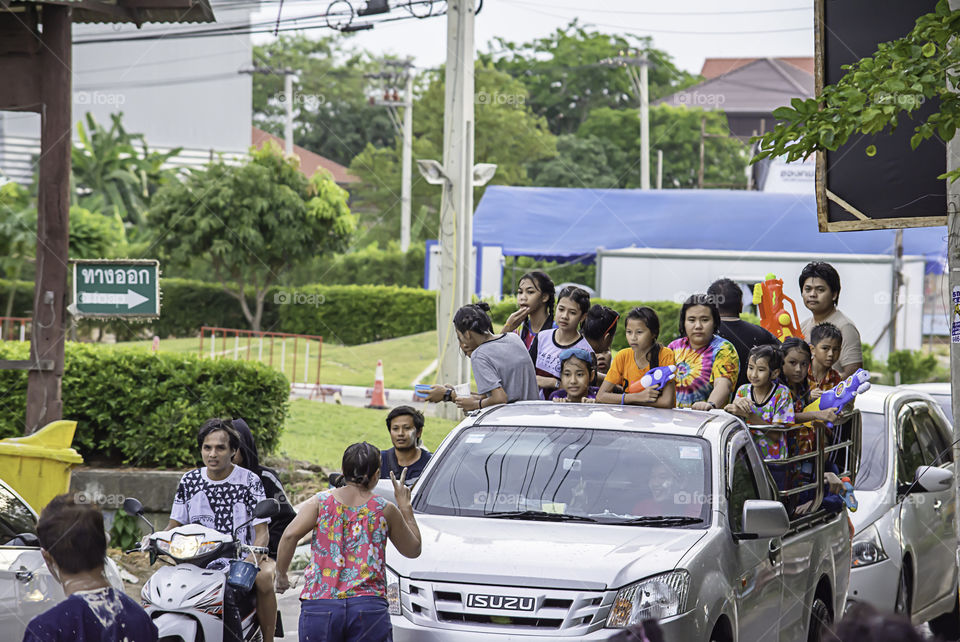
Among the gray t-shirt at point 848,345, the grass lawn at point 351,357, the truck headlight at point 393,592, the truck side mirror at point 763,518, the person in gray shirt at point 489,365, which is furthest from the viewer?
the grass lawn at point 351,357

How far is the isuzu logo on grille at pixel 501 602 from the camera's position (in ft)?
16.5

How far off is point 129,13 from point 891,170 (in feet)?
20.8

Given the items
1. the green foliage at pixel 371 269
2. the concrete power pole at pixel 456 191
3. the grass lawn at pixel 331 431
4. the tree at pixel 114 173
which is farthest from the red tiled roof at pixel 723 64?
the grass lawn at pixel 331 431

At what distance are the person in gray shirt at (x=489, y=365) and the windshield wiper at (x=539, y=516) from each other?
1403mm

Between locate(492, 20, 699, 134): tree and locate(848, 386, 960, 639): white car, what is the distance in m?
51.9

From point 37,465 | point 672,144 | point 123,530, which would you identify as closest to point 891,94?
point 37,465

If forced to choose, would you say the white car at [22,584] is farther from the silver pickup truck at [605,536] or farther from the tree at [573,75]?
the tree at [573,75]

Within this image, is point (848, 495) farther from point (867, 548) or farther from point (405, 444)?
point (405, 444)

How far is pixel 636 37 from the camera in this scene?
60875mm

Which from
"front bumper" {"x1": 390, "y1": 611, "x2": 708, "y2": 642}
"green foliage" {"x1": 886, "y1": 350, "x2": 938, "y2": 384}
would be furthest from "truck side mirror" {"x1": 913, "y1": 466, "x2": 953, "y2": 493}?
"green foliage" {"x1": 886, "y1": 350, "x2": 938, "y2": 384}

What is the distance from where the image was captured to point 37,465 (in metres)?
7.90

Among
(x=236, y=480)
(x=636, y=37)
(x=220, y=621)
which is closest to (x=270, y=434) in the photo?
(x=236, y=480)

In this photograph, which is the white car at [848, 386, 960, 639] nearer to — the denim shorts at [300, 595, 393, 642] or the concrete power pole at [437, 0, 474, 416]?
the denim shorts at [300, 595, 393, 642]

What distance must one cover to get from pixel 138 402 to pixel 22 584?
16.5 feet
